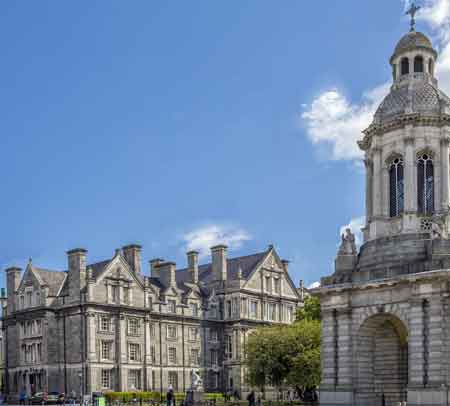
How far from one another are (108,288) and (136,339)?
6.98 meters

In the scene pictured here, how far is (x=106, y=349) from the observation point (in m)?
81.9

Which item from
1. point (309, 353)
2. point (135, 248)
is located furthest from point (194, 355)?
point (309, 353)

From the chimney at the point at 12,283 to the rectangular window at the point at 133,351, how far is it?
15.0 metres

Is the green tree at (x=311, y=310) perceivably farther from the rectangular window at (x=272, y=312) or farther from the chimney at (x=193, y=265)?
the chimney at (x=193, y=265)

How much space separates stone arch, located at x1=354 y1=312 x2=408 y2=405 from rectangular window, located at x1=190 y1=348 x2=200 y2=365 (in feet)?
190

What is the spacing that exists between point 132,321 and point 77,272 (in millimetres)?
8745

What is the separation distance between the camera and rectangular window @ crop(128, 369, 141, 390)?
274 feet

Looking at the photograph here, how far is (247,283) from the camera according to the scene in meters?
96.6

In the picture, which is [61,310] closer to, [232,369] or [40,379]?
[40,379]

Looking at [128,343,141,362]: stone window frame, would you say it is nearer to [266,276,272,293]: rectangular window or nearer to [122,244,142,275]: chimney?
[122,244,142,275]: chimney

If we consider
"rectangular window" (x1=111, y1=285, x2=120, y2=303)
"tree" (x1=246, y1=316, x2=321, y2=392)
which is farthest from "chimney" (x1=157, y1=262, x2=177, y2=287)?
"tree" (x1=246, y1=316, x2=321, y2=392)

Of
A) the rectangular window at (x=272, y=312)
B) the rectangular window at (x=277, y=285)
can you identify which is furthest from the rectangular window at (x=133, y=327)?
the rectangular window at (x=277, y=285)

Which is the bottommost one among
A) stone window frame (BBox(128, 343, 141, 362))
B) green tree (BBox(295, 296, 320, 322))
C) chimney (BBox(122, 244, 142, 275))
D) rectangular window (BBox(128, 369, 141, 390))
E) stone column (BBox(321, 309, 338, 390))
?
rectangular window (BBox(128, 369, 141, 390))

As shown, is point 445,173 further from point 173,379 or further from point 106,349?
point 173,379
